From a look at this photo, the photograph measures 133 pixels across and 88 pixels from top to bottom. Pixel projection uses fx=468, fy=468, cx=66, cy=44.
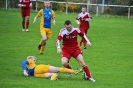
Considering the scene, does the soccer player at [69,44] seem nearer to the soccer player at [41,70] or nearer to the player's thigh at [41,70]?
the soccer player at [41,70]

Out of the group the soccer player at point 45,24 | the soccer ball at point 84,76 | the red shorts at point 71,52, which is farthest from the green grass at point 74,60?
the red shorts at point 71,52

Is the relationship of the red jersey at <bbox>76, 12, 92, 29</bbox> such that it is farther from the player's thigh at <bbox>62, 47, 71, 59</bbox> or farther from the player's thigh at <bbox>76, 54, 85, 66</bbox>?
the player's thigh at <bbox>76, 54, 85, 66</bbox>

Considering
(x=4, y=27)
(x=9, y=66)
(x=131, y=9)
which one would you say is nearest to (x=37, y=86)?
(x=9, y=66)

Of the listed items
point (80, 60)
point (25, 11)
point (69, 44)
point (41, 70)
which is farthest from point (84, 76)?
point (25, 11)

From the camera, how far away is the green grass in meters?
13.5

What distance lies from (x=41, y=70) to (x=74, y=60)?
485 centimetres

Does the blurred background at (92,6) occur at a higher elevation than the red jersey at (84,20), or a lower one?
lower

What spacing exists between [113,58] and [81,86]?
23.2ft

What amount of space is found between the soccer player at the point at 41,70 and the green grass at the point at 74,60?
0.24m

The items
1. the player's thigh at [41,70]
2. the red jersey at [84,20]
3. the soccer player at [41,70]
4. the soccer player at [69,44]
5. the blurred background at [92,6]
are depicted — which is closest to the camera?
the soccer player at [41,70]

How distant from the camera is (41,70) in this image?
14211 mm

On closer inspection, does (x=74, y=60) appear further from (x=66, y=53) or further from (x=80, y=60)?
(x=80, y=60)

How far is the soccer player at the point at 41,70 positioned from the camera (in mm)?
14102

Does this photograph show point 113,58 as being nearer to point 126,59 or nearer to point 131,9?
point 126,59
